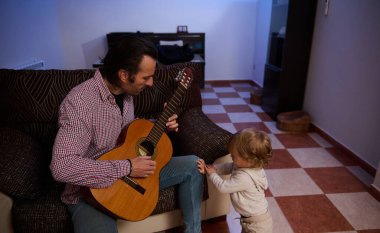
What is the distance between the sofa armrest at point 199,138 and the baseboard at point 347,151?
1.30 meters

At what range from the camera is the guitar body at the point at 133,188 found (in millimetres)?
961

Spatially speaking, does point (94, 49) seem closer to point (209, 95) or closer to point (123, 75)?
point (209, 95)

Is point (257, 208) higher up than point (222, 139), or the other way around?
point (222, 139)

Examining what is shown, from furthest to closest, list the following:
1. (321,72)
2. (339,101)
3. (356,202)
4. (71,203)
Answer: (321,72) < (339,101) < (356,202) < (71,203)

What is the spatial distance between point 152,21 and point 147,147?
3506 millimetres

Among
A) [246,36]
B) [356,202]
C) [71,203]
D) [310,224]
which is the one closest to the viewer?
[71,203]

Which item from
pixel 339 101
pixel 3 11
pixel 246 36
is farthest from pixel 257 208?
pixel 246 36

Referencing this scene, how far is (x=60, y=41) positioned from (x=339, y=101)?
3.92 meters

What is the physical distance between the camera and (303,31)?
2.58 m

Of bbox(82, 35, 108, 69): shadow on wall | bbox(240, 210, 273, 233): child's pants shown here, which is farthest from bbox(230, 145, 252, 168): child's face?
bbox(82, 35, 108, 69): shadow on wall

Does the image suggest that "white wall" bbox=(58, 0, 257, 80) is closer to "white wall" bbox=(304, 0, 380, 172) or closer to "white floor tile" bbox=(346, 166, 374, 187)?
"white wall" bbox=(304, 0, 380, 172)

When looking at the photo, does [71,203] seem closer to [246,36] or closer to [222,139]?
[222,139]

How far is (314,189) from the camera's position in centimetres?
174

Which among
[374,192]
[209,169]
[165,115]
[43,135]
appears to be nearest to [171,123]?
[165,115]
